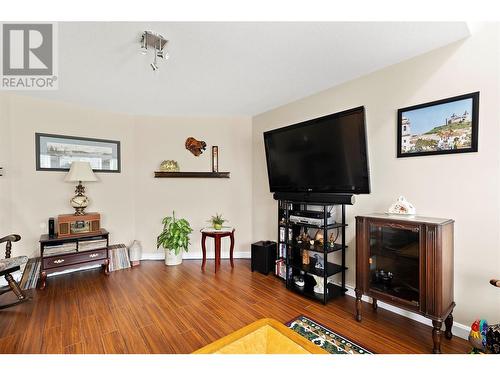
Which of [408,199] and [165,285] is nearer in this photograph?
[408,199]

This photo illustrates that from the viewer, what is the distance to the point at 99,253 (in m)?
3.07

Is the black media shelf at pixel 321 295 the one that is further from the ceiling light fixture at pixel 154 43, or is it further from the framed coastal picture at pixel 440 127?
the ceiling light fixture at pixel 154 43

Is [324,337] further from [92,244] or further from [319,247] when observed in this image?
[92,244]

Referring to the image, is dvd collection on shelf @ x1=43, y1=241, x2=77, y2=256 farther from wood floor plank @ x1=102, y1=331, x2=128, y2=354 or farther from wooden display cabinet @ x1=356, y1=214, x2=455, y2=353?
wooden display cabinet @ x1=356, y1=214, x2=455, y2=353

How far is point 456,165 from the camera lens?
1.82 m

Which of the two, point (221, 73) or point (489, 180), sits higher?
point (221, 73)

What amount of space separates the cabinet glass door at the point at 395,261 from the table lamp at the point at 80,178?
3.53 meters

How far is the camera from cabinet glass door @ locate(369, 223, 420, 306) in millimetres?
1767

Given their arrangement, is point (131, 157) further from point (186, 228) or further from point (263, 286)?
point (263, 286)

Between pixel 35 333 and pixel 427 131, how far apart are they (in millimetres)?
3790
